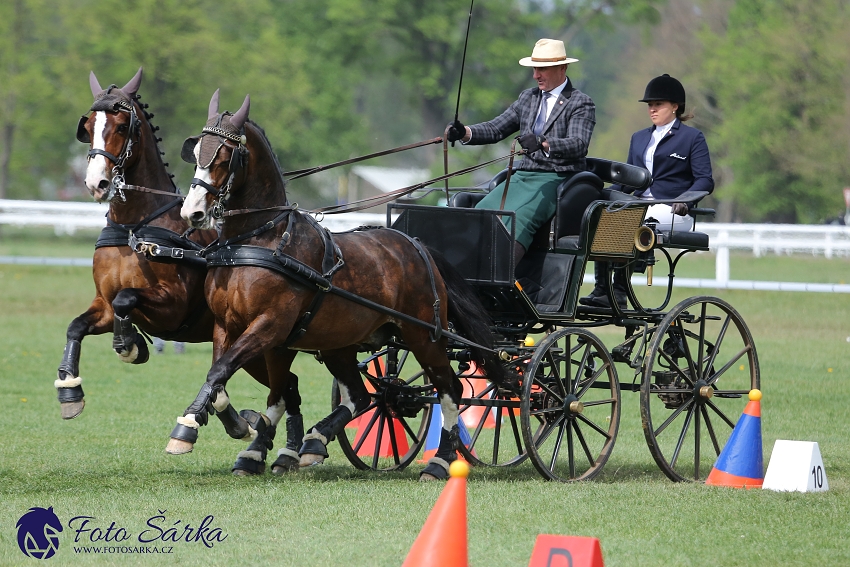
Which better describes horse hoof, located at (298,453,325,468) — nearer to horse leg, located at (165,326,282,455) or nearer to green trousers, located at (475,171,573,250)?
horse leg, located at (165,326,282,455)

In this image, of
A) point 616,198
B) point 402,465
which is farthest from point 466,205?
point 402,465

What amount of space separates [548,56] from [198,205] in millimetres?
2638

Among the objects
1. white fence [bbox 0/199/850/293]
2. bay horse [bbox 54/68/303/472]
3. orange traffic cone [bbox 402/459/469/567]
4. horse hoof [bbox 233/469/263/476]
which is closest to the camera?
orange traffic cone [bbox 402/459/469/567]

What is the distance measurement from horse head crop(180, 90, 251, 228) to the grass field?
1479 mm

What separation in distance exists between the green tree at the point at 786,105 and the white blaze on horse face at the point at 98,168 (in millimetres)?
29328

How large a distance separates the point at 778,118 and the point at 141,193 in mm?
32869

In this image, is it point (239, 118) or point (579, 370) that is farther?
point (579, 370)

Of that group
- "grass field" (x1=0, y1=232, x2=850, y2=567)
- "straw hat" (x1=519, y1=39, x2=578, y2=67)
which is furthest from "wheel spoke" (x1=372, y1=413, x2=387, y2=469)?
"straw hat" (x1=519, y1=39, x2=578, y2=67)

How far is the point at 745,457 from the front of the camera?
7305mm

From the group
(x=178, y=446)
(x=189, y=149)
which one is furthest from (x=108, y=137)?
(x=178, y=446)

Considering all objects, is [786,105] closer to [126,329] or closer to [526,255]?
[526,255]

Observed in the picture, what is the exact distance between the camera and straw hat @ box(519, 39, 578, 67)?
7.78m

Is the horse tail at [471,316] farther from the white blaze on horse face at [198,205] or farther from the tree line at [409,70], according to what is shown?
the tree line at [409,70]

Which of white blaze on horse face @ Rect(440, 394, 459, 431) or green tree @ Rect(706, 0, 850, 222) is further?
green tree @ Rect(706, 0, 850, 222)
